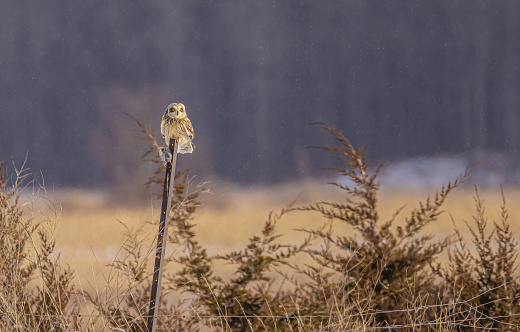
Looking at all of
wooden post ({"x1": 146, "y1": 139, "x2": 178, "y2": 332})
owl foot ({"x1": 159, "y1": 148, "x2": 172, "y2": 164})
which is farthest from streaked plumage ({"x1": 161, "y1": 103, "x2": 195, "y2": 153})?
wooden post ({"x1": 146, "y1": 139, "x2": 178, "y2": 332})

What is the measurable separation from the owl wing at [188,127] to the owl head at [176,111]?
0.05 meters

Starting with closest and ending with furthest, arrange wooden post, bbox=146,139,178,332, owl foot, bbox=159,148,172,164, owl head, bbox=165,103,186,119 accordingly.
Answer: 1. wooden post, bbox=146,139,178,332
2. owl foot, bbox=159,148,172,164
3. owl head, bbox=165,103,186,119

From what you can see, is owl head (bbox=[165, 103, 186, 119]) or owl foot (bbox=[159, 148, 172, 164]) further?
owl head (bbox=[165, 103, 186, 119])

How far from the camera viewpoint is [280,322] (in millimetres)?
6773

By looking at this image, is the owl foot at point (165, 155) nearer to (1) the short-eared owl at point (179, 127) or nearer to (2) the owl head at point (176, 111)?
(1) the short-eared owl at point (179, 127)

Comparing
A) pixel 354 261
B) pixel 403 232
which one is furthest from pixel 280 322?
pixel 403 232

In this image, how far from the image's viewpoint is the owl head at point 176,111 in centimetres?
496

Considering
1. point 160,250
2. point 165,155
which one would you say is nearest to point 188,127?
point 165,155

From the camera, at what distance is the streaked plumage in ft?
16.4

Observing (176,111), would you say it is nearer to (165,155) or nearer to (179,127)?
(179,127)

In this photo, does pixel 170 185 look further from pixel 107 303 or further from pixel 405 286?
pixel 405 286

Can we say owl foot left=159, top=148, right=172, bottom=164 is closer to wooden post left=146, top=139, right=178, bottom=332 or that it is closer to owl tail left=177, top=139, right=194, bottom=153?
wooden post left=146, top=139, right=178, bottom=332

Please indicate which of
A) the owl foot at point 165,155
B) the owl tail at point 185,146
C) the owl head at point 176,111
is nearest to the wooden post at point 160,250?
the owl foot at point 165,155

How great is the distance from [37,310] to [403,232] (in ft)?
14.1
